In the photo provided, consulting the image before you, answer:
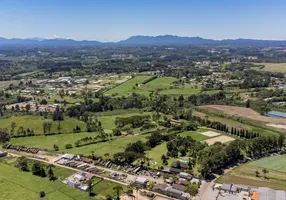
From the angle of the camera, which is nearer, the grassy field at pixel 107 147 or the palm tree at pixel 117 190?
the palm tree at pixel 117 190

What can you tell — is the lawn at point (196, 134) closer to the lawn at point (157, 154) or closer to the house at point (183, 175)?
the lawn at point (157, 154)

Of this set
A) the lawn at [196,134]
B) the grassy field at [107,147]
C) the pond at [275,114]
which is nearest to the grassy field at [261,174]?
the lawn at [196,134]

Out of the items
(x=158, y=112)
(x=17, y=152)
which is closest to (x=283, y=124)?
(x=158, y=112)

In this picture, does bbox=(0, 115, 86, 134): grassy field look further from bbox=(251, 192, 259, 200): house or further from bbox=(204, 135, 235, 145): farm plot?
bbox=(251, 192, 259, 200): house

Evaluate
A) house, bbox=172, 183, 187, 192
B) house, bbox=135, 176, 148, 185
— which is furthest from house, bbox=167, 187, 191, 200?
house, bbox=135, 176, 148, 185

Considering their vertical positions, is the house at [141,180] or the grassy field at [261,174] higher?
the house at [141,180]

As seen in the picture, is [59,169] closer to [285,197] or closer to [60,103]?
[285,197]
